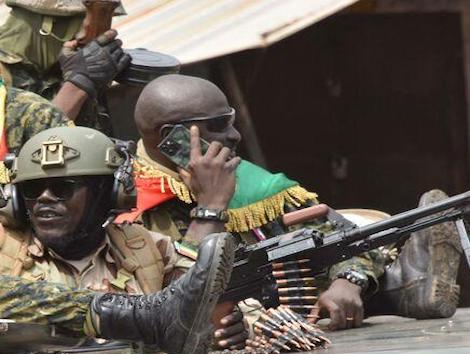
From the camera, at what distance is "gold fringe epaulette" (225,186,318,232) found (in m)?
9.72

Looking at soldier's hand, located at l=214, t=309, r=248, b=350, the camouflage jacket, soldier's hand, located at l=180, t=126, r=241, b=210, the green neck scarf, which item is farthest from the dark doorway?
the camouflage jacket

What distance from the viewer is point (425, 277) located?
33.0ft

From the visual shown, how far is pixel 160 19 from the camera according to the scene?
481 inches

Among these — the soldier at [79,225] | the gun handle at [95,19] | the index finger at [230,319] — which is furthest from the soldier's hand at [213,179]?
the gun handle at [95,19]

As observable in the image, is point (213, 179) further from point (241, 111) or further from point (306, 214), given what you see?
point (241, 111)

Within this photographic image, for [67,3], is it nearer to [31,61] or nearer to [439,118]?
[31,61]

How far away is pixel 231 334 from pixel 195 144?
3.85 feet

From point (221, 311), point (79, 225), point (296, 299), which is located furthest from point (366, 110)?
point (79, 225)

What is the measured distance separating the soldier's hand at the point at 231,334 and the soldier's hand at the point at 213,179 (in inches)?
30.4

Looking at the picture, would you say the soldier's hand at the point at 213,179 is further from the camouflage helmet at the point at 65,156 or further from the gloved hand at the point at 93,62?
the camouflage helmet at the point at 65,156

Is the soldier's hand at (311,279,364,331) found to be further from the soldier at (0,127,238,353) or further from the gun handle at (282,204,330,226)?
the soldier at (0,127,238,353)

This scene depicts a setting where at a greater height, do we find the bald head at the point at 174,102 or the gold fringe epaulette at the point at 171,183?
the bald head at the point at 174,102

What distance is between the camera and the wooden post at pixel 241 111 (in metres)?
13.0

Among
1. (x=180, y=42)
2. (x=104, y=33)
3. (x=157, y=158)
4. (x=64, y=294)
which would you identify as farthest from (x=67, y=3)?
(x=64, y=294)
